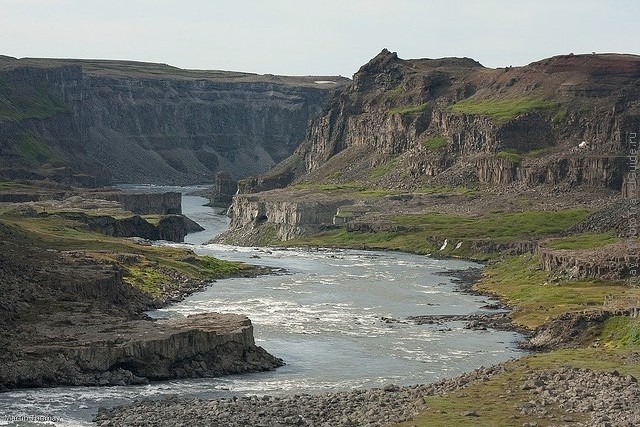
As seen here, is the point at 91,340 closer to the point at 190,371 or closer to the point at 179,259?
the point at 190,371

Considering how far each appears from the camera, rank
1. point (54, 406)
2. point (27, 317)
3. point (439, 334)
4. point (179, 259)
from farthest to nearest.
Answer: point (179, 259)
point (439, 334)
point (27, 317)
point (54, 406)

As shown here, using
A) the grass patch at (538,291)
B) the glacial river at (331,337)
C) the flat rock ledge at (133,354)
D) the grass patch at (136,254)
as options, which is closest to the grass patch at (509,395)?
the glacial river at (331,337)

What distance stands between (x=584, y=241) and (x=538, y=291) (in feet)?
99.4

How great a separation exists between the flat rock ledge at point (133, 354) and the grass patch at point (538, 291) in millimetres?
32601

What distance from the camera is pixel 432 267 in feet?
636

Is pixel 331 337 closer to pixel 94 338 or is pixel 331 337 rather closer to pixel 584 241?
pixel 94 338

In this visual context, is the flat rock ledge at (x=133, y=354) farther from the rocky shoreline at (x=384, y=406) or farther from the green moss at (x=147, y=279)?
the green moss at (x=147, y=279)

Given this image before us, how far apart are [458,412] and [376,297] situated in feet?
→ 240

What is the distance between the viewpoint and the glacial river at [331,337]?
93.1 meters

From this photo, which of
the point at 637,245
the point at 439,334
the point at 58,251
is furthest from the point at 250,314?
the point at 637,245

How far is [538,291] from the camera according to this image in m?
149

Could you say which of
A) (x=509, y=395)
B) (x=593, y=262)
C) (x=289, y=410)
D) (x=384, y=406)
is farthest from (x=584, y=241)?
(x=289, y=410)

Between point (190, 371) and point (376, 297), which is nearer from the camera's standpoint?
point (190, 371)

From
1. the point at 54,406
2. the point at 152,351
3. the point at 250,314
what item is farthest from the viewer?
the point at 250,314
